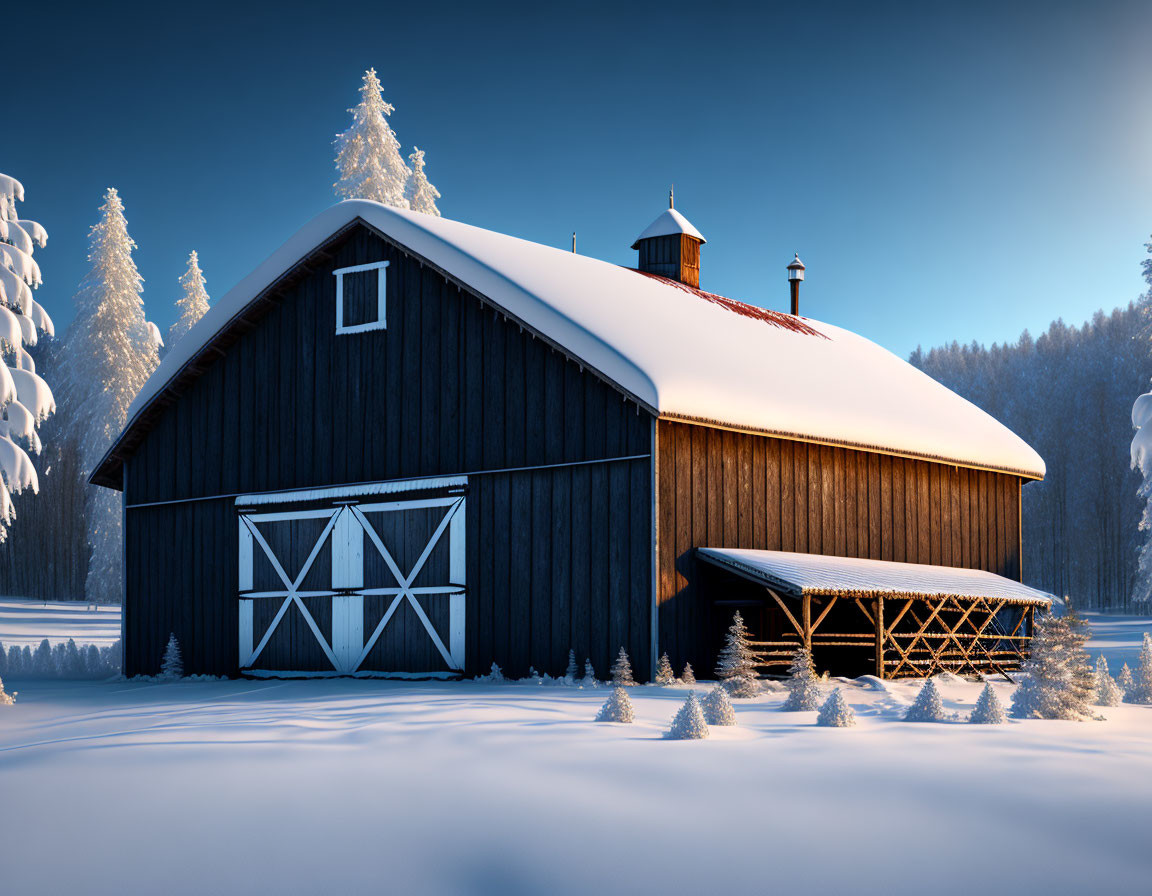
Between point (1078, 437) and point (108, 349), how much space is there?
55.5m

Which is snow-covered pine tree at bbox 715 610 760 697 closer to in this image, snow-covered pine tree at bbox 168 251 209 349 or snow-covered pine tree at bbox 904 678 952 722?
snow-covered pine tree at bbox 904 678 952 722

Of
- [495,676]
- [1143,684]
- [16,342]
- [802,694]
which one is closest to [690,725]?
[802,694]

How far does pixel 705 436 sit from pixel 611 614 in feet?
10.1

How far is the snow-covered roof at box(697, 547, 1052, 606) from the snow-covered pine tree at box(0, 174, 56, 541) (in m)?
11.7

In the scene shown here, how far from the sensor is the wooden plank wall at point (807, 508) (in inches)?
734

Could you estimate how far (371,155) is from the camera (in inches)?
1631

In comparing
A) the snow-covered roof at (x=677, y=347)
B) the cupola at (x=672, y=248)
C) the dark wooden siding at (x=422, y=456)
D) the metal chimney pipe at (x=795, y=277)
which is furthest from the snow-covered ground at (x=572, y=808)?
the metal chimney pipe at (x=795, y=277)

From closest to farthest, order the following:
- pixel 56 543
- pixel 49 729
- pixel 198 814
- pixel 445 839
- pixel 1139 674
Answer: pixel 445 839
pixel 198 814
pixel 49 729
pixel 1139 674
pixel 56 543

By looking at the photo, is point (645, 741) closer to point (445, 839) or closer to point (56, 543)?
point (445, 839)

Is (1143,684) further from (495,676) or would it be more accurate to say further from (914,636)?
(495,676)

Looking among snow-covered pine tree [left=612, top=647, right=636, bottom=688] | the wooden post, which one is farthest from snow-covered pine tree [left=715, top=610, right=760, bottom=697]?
the wooden post

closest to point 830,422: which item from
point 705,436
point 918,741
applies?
point 705,436

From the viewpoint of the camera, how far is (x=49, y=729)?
1366 centimetres

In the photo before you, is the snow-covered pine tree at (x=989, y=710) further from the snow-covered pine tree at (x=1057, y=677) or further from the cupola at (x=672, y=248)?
the cupola at (x=672, y=248)
